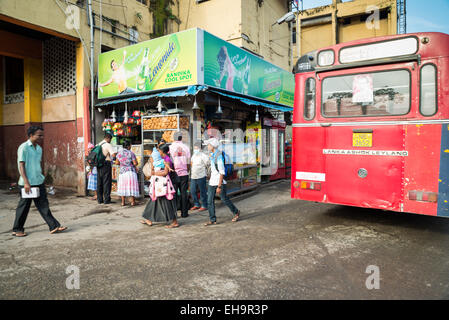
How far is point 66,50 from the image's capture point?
1021 centimetres

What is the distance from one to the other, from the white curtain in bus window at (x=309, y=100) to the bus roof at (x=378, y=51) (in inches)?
10.1

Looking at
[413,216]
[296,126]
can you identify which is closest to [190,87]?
[296,126]

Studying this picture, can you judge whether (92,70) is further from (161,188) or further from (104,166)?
(161,188)

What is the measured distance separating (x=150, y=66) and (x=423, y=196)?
7308mm

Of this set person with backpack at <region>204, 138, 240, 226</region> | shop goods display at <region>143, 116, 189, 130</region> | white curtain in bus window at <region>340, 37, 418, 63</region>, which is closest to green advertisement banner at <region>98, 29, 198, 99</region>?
shop goods display at <region>143, 116, 189, 130</region>

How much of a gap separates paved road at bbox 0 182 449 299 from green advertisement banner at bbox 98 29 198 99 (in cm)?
376

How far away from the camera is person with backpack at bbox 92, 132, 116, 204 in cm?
816

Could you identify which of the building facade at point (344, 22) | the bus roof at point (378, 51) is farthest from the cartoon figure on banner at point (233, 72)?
the building facade at point (344, 22)

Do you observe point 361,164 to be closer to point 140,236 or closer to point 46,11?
point 140,236

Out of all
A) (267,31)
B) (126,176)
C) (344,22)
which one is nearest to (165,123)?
(126,176)

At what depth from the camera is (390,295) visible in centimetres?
309

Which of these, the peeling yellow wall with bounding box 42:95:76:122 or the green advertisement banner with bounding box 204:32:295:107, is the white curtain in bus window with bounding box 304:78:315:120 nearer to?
the green advertisement banner with bounding box 204:32:295:107

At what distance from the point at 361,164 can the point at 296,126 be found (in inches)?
54.9

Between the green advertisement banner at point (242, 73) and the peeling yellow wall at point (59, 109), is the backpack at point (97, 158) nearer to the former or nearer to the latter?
the peeling yellow wall at point (59, 109)
